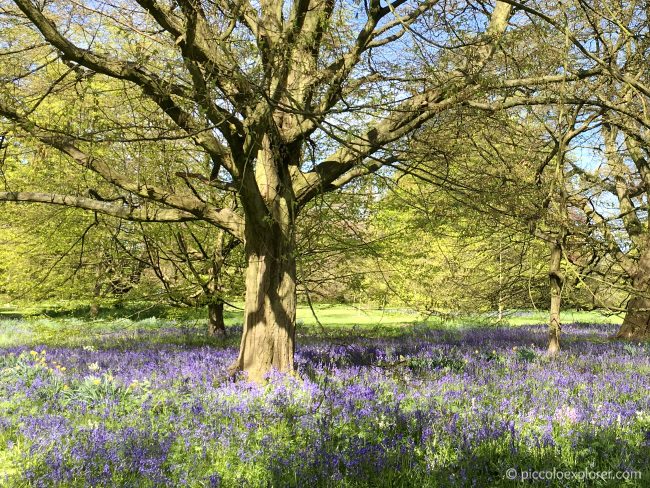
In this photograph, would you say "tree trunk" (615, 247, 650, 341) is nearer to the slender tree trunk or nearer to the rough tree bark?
the slender tree trunk

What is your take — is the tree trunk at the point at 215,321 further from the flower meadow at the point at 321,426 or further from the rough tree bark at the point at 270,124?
the rough tree bark at the point at 270,124

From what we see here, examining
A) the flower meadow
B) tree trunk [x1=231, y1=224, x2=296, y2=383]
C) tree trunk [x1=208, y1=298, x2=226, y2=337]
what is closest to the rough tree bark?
tree trunk [x1=231, y1=224, x2=296, y2=383]

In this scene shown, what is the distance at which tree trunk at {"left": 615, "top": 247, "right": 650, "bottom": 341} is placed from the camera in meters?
10.6

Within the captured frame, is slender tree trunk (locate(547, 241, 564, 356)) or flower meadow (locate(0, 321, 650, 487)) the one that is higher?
slender tree trunk (locate(547, 241, 564, 356))

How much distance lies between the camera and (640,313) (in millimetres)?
11211

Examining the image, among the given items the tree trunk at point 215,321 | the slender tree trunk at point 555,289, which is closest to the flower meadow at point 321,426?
the slender tree trunk at point 555,289

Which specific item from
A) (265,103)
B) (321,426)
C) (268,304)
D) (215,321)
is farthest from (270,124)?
(215,321)

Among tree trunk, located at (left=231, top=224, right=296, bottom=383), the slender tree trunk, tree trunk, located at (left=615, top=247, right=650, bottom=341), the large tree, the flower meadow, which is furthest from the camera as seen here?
tree trunk, located at (left=615, top=247, right=650, bottom=341)

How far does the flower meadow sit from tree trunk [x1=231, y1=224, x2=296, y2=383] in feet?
0.97

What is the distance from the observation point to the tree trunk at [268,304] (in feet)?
18.2

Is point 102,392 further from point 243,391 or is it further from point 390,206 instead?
point 390,206

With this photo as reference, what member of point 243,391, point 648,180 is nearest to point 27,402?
point 243,391

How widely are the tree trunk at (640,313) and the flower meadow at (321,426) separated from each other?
5111 millimetres

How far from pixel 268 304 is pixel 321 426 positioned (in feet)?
6.76
